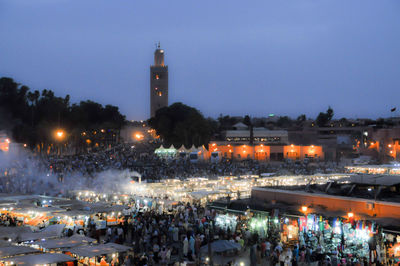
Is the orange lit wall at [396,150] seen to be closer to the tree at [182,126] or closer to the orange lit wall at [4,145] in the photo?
the tree at [182,126]

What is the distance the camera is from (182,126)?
63000mm

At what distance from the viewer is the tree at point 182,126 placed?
6188cm

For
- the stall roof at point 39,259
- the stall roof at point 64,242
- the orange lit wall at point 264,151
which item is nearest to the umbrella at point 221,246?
the stall roof at point 64,242

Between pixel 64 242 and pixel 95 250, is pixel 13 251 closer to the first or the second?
pixel 64 242

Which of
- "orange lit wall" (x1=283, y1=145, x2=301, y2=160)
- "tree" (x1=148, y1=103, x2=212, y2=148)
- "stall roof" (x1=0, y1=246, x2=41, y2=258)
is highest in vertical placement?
"tree" (x1=148, y1=103, x2=212, y2=148)

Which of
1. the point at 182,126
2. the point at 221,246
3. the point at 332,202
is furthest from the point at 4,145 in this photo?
the point at 221,246

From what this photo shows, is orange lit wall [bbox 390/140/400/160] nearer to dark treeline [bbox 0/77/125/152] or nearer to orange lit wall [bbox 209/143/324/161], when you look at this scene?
orange lit wall [bbox 209/143/324/161]

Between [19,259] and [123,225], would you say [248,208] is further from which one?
[19,259]

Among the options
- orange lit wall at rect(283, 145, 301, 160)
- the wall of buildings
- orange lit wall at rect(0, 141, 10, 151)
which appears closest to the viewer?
the wall of buildings

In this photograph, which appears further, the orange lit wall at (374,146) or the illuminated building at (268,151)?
the illuminated building at (268,151)

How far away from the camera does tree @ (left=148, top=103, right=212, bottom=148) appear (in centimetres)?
6188

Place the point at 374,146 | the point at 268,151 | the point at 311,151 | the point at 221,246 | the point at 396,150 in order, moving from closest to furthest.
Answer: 1. the point at 221,246
2. the point at 396,150
3. the point at 311,151
4. the point at 374,146
5. the point at 268,151

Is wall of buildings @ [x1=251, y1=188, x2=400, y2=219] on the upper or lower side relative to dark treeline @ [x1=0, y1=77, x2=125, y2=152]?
lower

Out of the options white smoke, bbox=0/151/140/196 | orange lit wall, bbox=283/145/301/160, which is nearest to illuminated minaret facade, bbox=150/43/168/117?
orange lit wall, bbox=283/145/301/160
